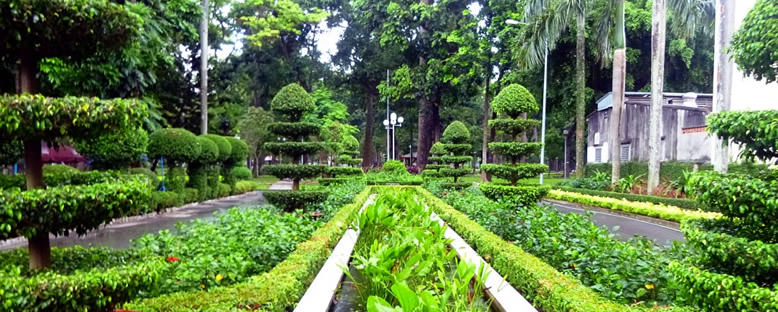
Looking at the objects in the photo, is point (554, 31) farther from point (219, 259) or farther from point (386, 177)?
point (219, 259)

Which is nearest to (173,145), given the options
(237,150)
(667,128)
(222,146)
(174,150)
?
(174,150)

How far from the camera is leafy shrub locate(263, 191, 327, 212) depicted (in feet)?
35.9

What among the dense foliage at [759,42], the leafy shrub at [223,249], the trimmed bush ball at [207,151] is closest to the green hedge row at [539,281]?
the dense foliage at [759,42]

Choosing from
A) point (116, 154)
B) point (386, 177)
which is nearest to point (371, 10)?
point (386, 177)

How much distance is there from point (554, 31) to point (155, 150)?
14239 millimetres

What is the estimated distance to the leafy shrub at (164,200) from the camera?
14109 millimetres

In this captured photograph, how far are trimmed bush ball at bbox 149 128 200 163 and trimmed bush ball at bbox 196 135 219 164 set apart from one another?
25.1 inches

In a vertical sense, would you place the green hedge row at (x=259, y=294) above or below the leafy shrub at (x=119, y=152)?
below

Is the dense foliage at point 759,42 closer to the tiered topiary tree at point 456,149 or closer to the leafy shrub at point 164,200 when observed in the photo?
the leafy shrub at point 164,200

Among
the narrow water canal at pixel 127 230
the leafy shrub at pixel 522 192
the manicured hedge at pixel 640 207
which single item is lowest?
the narrow water canal at pixel 127 230

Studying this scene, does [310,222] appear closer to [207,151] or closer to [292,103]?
[292,103]

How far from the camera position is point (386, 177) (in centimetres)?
2469

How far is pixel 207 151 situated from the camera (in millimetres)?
16984

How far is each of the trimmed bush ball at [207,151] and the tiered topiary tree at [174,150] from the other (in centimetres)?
39
